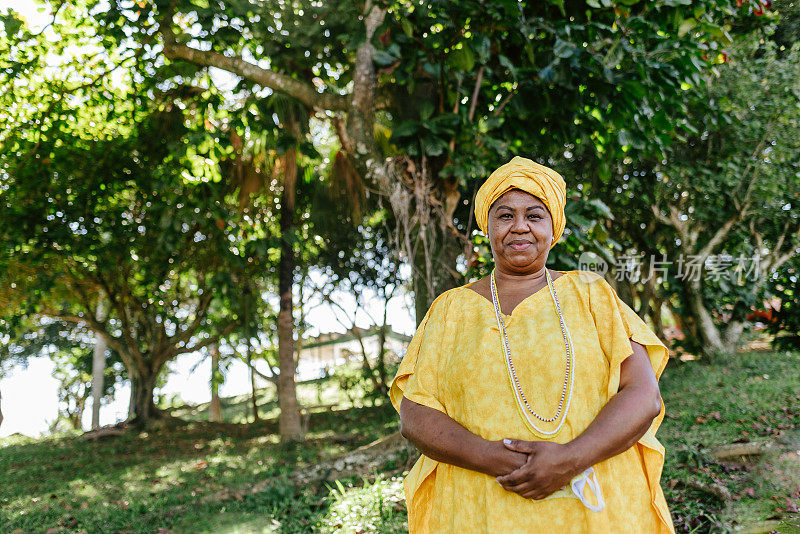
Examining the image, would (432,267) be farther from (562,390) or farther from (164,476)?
(164,476)

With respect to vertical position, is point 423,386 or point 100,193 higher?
point 100,193

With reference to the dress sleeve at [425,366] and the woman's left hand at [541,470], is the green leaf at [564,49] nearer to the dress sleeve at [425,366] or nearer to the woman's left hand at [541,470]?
the dress sleeve at [425,366]

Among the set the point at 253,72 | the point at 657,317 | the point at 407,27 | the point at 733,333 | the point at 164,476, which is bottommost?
the point at 164,476

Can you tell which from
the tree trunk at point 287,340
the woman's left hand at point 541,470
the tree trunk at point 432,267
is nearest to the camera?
the woman's left hand at point 541,470

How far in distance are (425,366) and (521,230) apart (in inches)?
21.0

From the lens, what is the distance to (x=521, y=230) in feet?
6.11

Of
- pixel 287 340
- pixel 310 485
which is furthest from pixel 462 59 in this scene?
pixel 287 340

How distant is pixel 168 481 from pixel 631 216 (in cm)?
883

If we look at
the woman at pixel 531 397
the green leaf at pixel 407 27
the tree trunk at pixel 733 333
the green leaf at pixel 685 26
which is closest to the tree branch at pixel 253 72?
the green leaf at pixel 407 27

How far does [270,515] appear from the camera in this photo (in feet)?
17.1

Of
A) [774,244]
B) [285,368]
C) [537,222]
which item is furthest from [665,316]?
[537,222]

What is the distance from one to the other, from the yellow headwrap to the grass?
1.73m

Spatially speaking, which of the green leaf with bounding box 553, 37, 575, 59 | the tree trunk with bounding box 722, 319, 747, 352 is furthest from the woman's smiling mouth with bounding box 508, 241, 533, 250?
the tree trunk with bounding box 722, 319, 747, 352

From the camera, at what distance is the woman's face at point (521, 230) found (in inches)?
73.8
